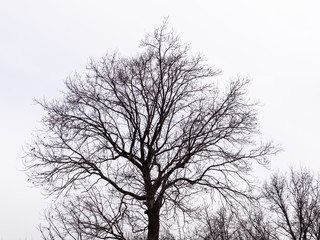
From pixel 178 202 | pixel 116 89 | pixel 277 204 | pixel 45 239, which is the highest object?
pixel 277 204

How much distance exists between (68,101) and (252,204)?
7.02 meters

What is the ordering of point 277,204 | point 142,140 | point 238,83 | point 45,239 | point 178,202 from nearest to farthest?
point 45,239
point 178,202
point 142,140
point 238,83
point 277,204

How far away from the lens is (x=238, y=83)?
1395 centimetres

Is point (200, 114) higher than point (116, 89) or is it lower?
lower

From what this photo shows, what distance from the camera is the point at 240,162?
43.1 ft

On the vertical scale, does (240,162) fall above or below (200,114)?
below

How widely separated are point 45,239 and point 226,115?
Result: 7.01 m

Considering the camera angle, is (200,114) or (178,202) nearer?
(178,202)

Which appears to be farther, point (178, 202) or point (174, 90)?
point (174, 90)

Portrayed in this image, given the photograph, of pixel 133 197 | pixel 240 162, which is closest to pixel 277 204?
pixel 240 162

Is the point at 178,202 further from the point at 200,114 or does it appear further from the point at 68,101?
the point at 68,101

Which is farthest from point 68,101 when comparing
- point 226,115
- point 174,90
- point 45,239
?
point 226,115

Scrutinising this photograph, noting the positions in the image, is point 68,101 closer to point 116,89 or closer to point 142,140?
point 116,89

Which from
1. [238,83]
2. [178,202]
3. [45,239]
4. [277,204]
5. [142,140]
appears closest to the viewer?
[45,239]
